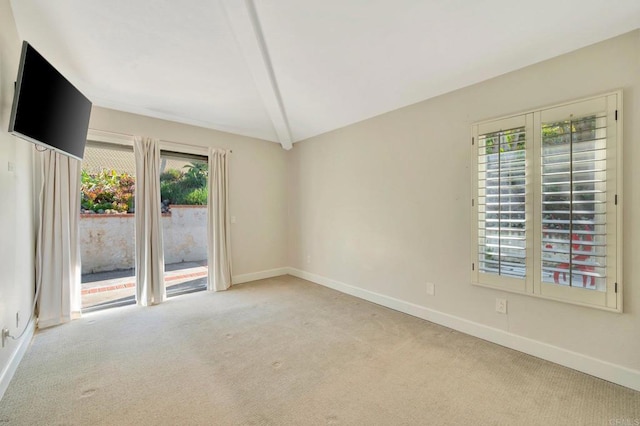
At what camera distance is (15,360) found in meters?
2.09

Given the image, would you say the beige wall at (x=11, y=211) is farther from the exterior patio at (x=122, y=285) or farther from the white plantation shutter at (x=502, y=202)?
the white plantation shutter at (x=502, y=202)

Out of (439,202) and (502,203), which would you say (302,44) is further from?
(502,203)

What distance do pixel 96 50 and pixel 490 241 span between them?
420cm

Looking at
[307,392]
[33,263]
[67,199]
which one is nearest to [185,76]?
[67,199]

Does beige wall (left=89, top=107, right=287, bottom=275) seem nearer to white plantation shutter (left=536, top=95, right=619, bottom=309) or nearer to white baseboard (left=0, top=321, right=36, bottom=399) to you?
white baseboard (left=0, top=321, right=36, bottom=399)

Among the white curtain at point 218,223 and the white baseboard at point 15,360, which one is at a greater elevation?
the white curtain at point 218,223

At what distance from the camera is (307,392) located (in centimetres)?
185

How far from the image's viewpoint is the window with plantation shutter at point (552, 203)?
1933mm

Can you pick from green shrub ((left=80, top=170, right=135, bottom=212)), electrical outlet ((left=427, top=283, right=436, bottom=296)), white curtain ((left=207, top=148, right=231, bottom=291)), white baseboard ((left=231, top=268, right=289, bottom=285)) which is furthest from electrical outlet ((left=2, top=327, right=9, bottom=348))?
electrical outlet ((left=427, top=283, right=436, bottom=296))

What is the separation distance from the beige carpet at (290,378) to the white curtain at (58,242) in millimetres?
309

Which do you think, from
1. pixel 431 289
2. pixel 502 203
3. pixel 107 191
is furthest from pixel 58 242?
pixel 502 203

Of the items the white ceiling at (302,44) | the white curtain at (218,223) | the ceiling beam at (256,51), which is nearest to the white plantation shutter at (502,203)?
the white ceiling at (302,44)

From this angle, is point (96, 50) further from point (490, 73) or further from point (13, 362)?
point (490, 73)

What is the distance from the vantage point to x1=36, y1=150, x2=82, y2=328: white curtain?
291 centimetres
